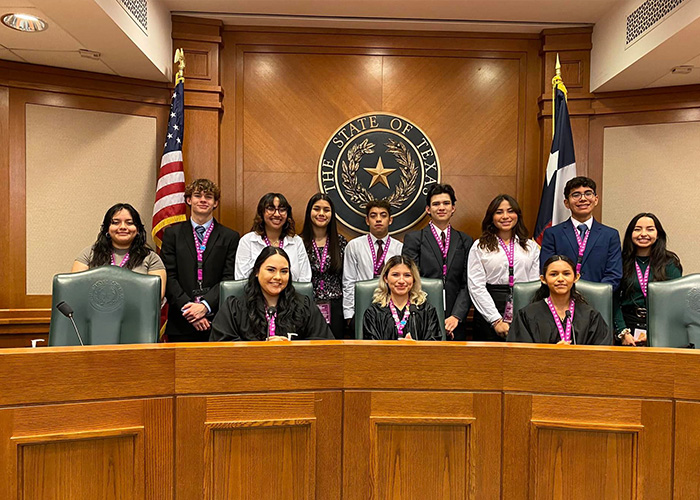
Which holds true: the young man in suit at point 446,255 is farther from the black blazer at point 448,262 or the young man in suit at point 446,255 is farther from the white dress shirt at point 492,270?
the white dress shirt at point 492,270

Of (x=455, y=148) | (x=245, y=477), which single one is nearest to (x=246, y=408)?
(x=245, y=477)

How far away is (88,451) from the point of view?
62.0 inches

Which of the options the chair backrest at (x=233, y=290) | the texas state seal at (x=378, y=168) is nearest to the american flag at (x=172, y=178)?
the texas state seal at (x=378, y=168)

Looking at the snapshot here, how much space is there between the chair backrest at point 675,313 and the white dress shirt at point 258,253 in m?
1.85

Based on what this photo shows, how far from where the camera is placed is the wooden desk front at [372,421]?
5.24ft

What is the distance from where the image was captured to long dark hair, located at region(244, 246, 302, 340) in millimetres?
2631

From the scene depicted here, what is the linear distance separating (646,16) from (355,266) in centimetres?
241

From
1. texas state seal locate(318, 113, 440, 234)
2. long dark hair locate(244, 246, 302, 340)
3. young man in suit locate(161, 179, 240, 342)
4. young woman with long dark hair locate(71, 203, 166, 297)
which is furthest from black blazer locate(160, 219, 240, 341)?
texas state seal locate(318, 113, 440, 234)

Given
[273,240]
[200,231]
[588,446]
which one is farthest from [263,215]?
[588,446]

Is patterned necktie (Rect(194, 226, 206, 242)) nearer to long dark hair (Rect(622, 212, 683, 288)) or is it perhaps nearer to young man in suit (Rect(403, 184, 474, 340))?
young man in suit (Rect(403, 184, 474, 340))

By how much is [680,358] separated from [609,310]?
1315 mm

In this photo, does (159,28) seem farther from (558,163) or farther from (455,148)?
(558,163)

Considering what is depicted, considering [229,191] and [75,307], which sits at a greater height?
[229,191]

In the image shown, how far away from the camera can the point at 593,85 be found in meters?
4.38
